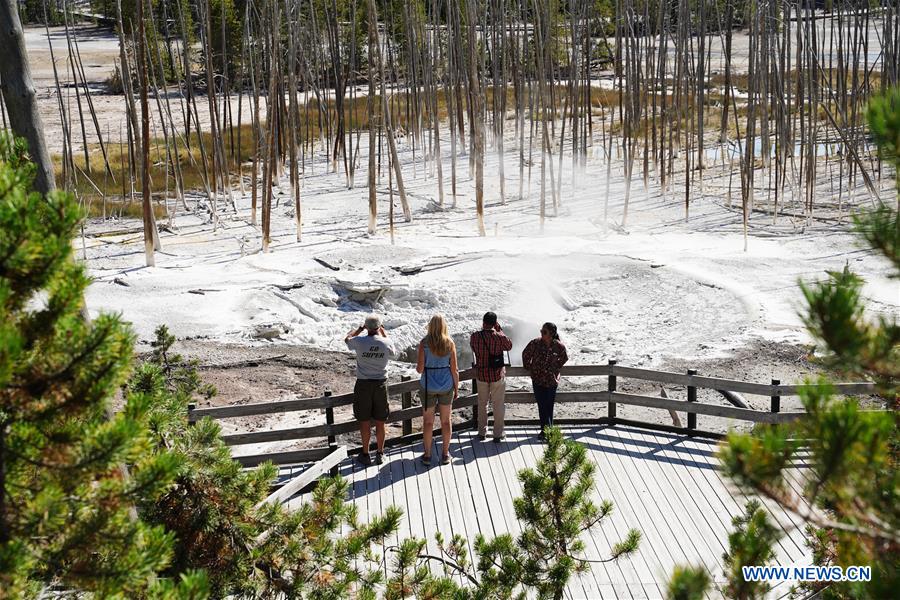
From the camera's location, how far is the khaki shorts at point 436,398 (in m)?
7.36

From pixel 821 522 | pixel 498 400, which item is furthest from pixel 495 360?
pixel 821 522

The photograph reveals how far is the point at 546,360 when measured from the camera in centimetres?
765

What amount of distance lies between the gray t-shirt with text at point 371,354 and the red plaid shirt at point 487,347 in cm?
76

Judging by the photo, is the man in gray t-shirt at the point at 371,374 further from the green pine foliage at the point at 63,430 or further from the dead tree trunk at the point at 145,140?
the dead tree trunk at the point at 145,140

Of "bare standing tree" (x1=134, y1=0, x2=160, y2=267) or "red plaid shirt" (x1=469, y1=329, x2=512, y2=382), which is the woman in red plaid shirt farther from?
"bare standing tree" (x1=134, y1=0, x2=160, y2=267)

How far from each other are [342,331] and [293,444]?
4.86 m

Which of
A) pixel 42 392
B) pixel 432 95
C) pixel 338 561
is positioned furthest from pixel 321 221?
pixel 42 392

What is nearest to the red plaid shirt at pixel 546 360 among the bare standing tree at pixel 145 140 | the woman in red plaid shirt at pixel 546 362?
the woman in red plaid shirt at pixel 546 362

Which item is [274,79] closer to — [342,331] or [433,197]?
[342,331]

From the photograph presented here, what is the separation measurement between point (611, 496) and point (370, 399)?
196cm

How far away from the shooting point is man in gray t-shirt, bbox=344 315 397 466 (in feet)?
23.5

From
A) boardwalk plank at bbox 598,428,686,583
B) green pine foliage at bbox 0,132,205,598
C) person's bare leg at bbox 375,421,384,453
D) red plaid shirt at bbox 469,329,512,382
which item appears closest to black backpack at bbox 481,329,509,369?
red plaid shirt at bbox 469,329,512,382

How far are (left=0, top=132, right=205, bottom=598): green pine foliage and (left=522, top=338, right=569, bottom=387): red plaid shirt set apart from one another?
5078mm

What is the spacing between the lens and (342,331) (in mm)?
13805
